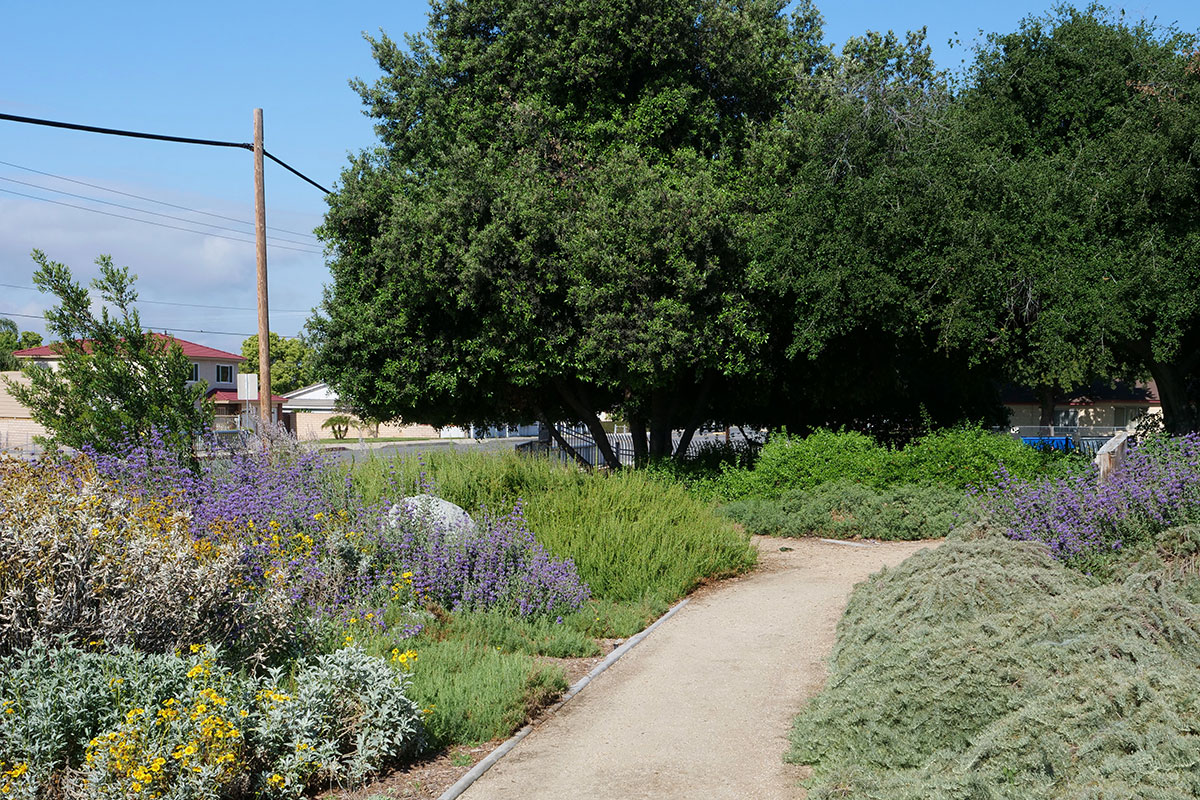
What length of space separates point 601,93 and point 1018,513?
12.4 metres

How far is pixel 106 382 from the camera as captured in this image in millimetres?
11156

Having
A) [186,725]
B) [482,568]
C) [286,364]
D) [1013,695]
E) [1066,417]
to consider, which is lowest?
[1013,695]

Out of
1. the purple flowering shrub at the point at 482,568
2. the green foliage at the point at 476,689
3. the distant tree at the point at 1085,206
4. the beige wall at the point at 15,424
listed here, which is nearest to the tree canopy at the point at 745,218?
the distant tree at the point at 1085,206

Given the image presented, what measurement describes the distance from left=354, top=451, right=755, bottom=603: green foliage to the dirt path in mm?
639

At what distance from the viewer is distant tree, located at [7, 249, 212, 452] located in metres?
11.0

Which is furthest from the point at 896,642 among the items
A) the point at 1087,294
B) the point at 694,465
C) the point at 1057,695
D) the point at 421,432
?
the point at 421,432

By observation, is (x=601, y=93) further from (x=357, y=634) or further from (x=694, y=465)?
(x=357, y=634)

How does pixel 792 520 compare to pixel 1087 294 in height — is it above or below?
below

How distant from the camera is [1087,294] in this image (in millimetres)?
15297

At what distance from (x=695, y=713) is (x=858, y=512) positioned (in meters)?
8.08

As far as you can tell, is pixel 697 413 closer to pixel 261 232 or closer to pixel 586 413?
pixel 586 413

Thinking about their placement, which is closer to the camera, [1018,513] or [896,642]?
[896,642]

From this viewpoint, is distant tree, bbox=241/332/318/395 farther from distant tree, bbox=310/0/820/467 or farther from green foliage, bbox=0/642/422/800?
green foliage, bbox=0/642/422/800

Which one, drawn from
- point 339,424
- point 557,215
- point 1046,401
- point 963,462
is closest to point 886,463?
point 963,462
